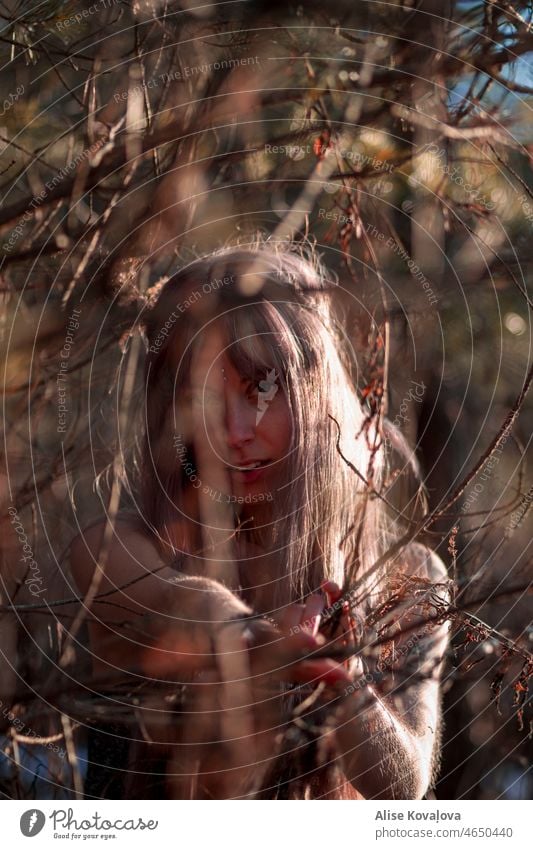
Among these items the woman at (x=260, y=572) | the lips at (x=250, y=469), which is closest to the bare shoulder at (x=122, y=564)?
the woman at (x=260, y=572)

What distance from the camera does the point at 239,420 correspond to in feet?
2.50

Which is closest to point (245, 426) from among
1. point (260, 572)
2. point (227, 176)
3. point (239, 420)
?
point (239, 420)

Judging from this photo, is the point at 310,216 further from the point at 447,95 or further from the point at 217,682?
the point at 217,682

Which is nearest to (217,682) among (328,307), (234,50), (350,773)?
(350,773)

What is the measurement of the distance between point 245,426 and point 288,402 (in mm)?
45

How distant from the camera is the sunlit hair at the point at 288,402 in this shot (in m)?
0.75

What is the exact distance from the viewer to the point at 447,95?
84 cm
